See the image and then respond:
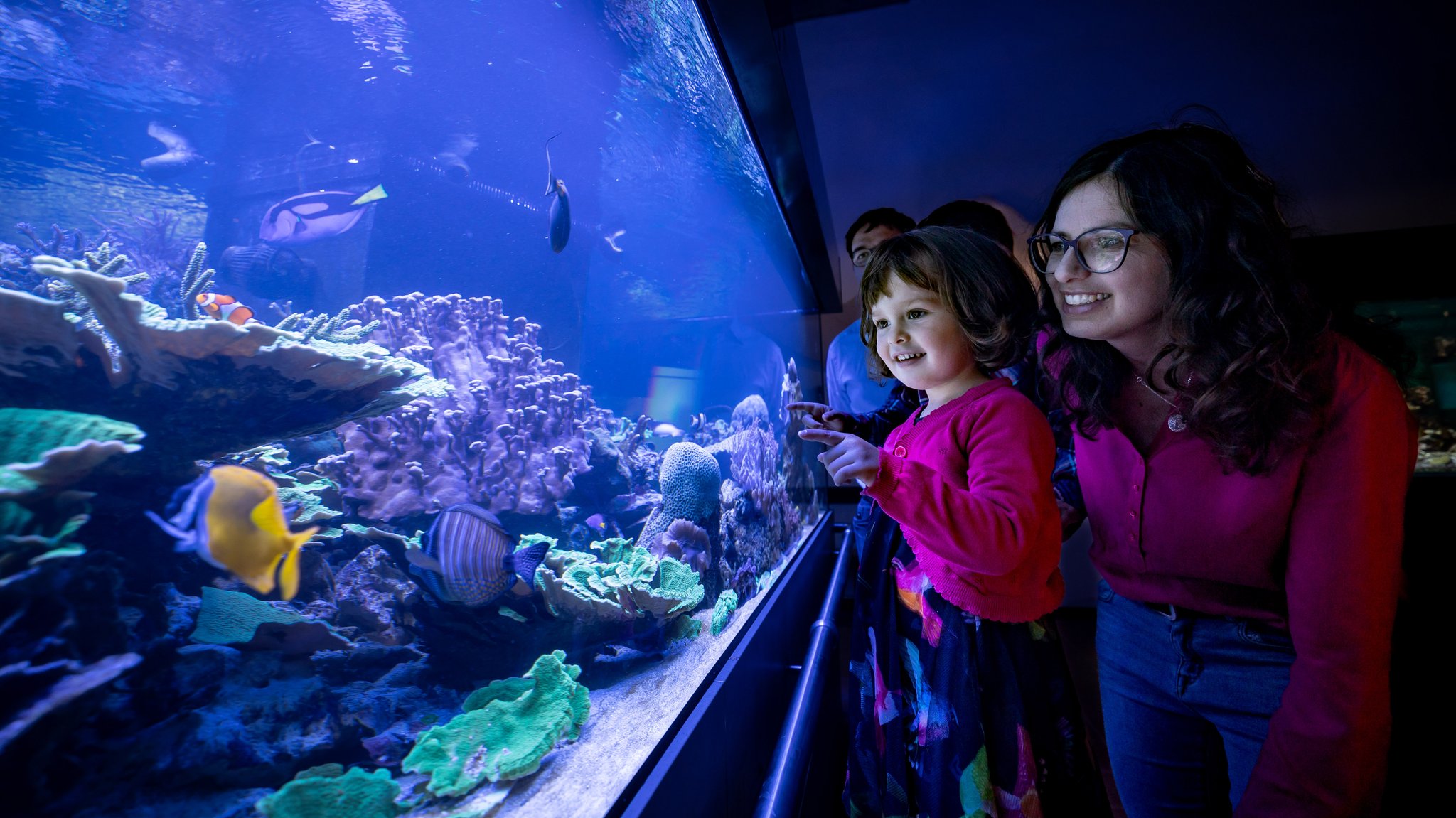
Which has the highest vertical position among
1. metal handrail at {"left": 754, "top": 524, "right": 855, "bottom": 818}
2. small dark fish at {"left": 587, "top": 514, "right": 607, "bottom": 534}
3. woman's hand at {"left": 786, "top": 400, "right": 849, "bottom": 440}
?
woman's hand at {"left": 786, "top": 400, "right": 849, "bottom": 440}

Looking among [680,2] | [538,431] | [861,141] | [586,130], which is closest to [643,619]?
[538,431]

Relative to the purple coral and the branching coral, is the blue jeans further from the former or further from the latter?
the branching coral

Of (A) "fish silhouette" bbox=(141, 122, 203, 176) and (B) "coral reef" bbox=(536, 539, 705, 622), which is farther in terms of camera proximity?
(B) "coral reef" bbox=(536, 539, 705, 622)

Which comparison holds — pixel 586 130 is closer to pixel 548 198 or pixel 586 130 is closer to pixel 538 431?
pixel 548 198

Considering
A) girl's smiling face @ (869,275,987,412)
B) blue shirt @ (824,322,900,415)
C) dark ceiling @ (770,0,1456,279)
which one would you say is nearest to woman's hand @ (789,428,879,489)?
girl's smiling face @ (869,275,987,412)

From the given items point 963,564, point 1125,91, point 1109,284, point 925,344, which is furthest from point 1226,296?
point 1125,91

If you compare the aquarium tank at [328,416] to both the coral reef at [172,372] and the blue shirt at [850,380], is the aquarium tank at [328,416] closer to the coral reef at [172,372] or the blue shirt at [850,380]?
the coral reef at [172,372]

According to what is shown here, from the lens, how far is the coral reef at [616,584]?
108 centimetres

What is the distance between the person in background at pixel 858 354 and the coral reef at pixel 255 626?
6.90 feet

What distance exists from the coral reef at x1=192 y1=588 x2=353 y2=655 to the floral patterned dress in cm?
107

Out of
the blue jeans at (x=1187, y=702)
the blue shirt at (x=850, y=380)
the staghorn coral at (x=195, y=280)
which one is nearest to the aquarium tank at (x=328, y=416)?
the staghorn coral at (x=195, y=280)

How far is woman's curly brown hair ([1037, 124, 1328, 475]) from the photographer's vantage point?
2.82 ft

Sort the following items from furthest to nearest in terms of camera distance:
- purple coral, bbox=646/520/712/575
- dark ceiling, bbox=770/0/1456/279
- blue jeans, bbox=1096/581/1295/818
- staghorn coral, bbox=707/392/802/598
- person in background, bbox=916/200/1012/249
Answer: dark ceiling, bbox=770/0/1456/279 → person in background, bbox=916/200/1012/249 → staghorn coral, bbox=707/392/802/598 → purple coral, bbox=646/520/712/575 → blue jeans, bbox=1096/581/1295/818

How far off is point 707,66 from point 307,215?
4.67ft
